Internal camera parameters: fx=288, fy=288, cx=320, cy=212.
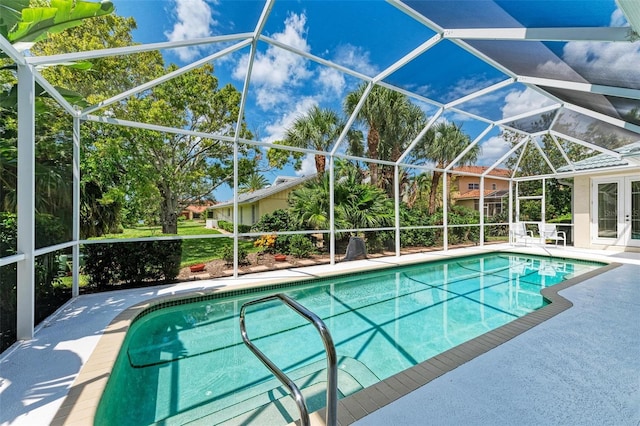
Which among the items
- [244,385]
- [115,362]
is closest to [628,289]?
[244,385]

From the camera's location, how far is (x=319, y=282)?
6.72m

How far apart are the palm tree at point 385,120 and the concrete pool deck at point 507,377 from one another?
368 inches

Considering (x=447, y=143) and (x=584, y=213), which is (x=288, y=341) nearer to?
(x=447, y=143)

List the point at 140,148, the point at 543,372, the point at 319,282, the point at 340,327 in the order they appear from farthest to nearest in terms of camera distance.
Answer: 1. the point at 140,148
2. the point at 319,282
3. the point at 340,327
4. the point at 543,372

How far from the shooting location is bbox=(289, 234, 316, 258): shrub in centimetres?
933

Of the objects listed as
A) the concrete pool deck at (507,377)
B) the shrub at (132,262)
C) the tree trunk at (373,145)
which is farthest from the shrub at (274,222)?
the concrete pool deck at (507,377)

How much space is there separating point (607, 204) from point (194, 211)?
14839 mm

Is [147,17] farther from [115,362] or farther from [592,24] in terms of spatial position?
[592,24]

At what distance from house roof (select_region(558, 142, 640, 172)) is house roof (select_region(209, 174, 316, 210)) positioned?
9563mm

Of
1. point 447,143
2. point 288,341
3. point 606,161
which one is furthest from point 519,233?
point 288,341

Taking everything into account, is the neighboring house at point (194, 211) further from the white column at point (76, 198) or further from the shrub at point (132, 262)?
the white column at point (76, 198)

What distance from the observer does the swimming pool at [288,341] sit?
9.07 ft

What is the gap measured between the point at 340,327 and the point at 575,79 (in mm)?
5786

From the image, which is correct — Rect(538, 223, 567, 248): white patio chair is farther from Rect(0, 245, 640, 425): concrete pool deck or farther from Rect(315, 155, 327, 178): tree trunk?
Rect(315, 155, 327, 178): tree trunk
